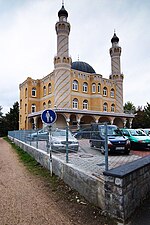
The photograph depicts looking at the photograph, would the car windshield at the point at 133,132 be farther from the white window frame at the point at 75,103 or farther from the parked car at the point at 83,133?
the white window frame at the point at 75,103

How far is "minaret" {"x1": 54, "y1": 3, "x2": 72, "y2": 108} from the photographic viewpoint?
33656 mm

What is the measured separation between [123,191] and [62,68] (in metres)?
31.6

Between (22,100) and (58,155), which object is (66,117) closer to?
(22,100)

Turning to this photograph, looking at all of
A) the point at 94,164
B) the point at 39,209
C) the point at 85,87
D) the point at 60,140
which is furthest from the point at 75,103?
the point at 39,209

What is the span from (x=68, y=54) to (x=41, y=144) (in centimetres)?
2736

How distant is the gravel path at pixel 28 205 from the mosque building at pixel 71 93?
23.7 metres

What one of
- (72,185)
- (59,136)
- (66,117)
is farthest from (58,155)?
(66,117)

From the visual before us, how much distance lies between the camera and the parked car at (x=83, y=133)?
18.0ft

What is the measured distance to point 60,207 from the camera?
435 cm

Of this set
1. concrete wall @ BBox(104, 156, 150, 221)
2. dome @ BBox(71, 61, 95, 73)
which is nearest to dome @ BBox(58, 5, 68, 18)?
dome @ BBox(71, 61, 95, 73)

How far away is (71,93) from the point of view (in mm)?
35969

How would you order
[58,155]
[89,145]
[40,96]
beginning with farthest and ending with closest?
1. [40,96]
2. [58,155]
3. [89,145]

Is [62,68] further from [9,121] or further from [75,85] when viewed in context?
[9,121]

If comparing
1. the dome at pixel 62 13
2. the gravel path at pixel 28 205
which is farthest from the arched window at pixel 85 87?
the gravel path at pixel 28 205
